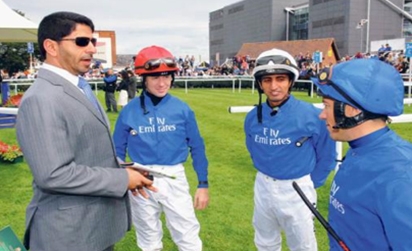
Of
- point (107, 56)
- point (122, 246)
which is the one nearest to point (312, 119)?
point (122, 246)

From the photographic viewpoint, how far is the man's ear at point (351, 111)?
1.69 m

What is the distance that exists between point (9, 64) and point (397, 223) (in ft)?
143

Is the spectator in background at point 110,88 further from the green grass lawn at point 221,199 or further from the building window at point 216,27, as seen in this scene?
the building window at point 216,27

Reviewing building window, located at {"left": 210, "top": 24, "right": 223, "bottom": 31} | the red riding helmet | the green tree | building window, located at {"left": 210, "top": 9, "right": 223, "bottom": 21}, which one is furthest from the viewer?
building window, located at {"left": 210, "top": 9, "right": 223, "bottom": 21}

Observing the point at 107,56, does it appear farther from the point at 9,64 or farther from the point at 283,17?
the point at 283,17

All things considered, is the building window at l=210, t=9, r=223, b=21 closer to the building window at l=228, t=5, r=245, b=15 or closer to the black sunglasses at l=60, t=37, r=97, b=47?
the building window at l=228, t=5, r=245, b=15

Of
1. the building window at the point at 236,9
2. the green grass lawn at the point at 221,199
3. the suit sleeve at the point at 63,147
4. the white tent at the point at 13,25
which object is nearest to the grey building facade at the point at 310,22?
the building window at the point at 236,9

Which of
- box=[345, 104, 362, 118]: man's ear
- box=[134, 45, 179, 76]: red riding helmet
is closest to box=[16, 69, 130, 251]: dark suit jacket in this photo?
box=[134, 45, 179, 76]: red riding helmet

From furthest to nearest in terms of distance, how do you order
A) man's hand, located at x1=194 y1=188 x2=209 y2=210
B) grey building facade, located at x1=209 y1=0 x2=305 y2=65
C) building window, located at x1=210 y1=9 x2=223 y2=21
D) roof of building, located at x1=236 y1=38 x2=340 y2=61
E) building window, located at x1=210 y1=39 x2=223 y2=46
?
building window, located at x1=210 y1=9 x2=223 y2=21 → building window, located at x1=210 y1=39 x2=223 y2=46 → grey building facade, located at x1=209 y1=0 x2=305 y2=65 → roof of building, located at x1=236 y1=38 x2=340 y2=61 → man's hand, located at x1=194 y1=188 x2=209 y2=210

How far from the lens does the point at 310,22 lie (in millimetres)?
58750

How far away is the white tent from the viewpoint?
8.19 meters

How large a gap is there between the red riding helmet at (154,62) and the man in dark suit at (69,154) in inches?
35.0

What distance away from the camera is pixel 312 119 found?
9.57 feet

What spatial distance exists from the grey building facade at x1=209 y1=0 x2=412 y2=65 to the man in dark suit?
42.3 m
